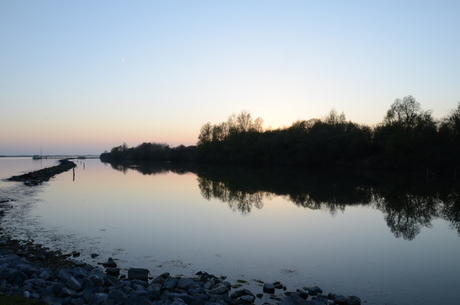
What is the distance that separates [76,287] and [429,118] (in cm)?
5334

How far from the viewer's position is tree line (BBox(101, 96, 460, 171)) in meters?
46.2

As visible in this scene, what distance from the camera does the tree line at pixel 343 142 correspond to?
151 feet

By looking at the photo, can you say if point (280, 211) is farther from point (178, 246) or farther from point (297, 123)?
point (297, 123)

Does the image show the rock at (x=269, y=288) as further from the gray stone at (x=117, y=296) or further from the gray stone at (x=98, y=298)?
the gray stone at (x=98, y=298)

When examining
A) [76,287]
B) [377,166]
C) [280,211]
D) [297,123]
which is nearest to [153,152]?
[297,123]

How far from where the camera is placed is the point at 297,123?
246 ft

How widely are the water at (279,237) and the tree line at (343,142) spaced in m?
26.3

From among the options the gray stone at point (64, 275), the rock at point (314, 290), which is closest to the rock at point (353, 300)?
the rock at point (314, 290)

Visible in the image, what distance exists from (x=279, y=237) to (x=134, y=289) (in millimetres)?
6916

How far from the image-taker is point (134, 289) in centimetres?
723

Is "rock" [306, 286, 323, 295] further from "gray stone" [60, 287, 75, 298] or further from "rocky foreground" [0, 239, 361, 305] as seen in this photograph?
"gray stone" [60, 287, 75, 298]

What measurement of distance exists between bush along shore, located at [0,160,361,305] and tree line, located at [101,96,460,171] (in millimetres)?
40739

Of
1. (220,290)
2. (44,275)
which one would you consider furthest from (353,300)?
(44,275)

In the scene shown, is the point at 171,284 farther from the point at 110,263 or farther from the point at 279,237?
the point at 279,237
